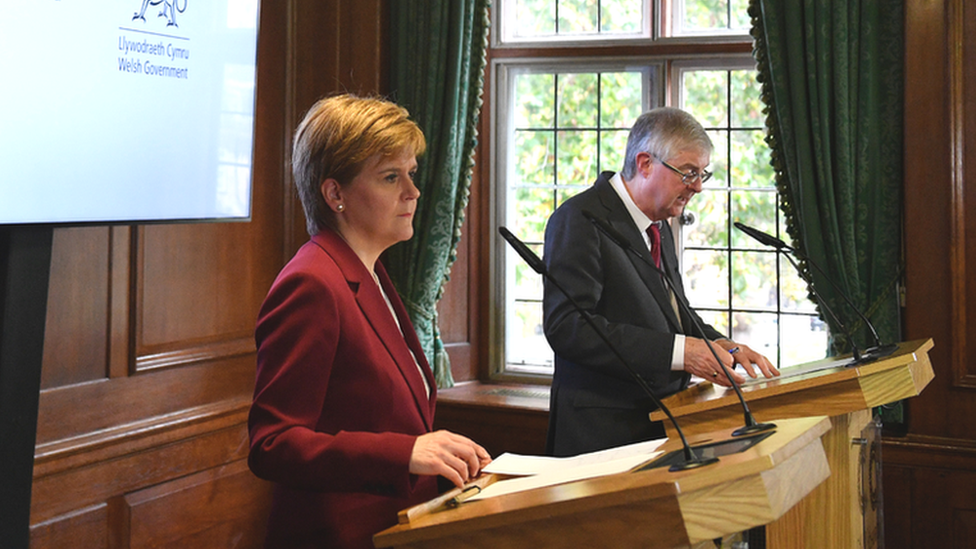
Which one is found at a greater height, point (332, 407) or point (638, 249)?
point (638, 249)

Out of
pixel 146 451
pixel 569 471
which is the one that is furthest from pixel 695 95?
pixel 569 471

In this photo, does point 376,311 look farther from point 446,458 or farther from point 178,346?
point 178,346

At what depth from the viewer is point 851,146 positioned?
320 cm

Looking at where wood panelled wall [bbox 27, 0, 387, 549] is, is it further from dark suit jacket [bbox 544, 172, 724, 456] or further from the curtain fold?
the curtain fold

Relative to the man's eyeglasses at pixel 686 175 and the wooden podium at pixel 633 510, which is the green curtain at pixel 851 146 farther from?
the wooden podium at pixel 633 510

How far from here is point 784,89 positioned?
3281 mm

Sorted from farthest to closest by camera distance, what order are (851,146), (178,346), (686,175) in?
(851,146), (178,346), (686,175)

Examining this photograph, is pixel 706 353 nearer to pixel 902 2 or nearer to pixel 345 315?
pixel 345 315

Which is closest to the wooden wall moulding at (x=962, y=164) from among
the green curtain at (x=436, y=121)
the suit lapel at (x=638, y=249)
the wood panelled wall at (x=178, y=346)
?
the suit lapel at (x=638, y=249)

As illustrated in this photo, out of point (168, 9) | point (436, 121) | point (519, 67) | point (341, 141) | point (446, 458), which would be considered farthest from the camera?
point (519, 67)

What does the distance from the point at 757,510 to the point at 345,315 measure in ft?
2.34

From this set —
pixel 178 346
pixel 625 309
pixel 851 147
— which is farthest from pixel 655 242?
pixel 178 346

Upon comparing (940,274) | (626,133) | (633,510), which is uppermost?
(626,133)

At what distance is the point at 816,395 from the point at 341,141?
1122 millimetres
